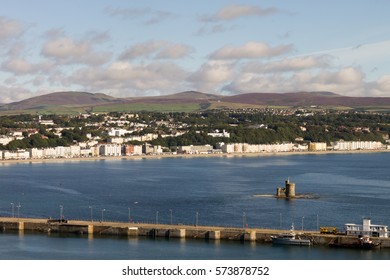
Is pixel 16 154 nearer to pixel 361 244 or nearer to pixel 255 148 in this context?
pixel 255 148

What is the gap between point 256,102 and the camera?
15312 centimetres

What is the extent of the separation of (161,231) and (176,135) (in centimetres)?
6240

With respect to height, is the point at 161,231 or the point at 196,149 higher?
the point at 196,149

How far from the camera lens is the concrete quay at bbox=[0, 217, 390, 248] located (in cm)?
2289

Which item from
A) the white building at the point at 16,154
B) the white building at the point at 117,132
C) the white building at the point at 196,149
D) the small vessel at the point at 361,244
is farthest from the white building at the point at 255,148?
the small vessel at the point at 361,244

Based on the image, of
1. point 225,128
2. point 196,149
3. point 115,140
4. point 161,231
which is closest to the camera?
point 161,231

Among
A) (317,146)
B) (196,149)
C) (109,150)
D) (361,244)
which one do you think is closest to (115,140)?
(109,150)

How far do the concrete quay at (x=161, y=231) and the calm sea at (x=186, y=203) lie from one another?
463 mm

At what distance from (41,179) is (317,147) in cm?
4761

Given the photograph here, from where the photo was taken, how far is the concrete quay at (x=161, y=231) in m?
22.9

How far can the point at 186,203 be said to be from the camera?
108 feet

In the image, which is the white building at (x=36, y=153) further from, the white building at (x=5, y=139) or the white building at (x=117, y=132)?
the white building at (x=117, y=132)

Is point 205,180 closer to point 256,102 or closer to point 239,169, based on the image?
point 239,169

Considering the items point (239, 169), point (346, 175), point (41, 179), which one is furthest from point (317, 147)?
point (41, 179)
